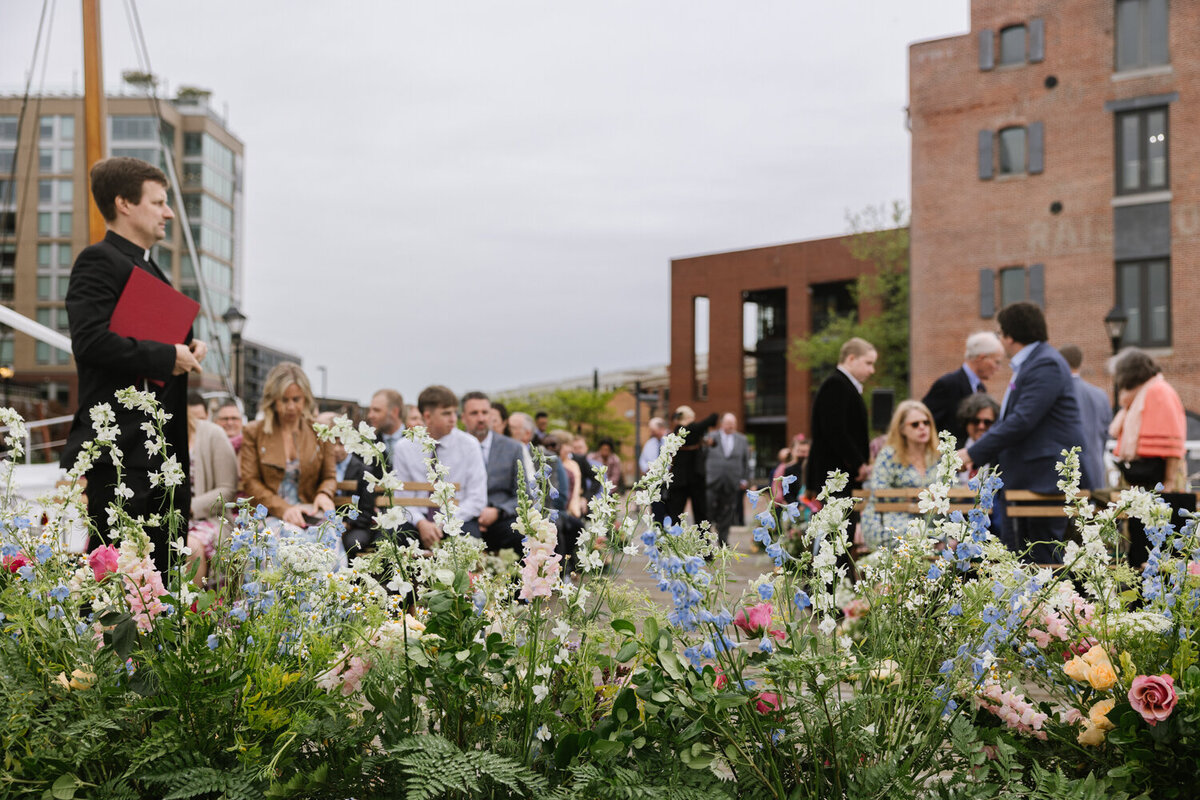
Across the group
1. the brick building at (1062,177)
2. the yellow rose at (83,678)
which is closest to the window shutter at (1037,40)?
the brick building at (1062,177)

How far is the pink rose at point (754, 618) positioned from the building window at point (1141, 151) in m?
28.2

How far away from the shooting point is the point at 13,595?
83.5 inches

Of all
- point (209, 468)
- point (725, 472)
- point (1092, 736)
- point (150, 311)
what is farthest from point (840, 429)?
point (725, 472)

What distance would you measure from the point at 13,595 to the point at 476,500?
4.80 metres

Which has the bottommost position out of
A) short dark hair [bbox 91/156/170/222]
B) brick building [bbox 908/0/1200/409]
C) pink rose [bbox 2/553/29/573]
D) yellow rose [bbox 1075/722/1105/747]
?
yellow rose [bbox 1075/722/1105/747]

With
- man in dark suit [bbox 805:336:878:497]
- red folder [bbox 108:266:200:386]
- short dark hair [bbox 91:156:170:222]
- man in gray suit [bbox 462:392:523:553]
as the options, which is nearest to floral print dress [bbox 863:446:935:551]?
man in dark suit [bbox 805:336:878:497]

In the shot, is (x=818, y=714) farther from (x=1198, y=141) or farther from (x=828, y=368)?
(x=828, y=368)

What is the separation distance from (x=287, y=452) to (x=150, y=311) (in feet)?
8.87

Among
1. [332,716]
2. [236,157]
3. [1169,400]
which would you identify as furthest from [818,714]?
[236,157]

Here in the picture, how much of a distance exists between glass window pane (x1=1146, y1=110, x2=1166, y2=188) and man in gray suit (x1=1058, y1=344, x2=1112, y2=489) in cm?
2141

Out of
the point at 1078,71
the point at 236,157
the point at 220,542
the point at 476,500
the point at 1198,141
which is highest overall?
the point at 236,157

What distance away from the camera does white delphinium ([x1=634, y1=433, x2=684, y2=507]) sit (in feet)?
6.56

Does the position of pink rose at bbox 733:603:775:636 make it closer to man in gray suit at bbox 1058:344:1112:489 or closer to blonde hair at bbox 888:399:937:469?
man in gray suit at bbox 1058:344:1112:489

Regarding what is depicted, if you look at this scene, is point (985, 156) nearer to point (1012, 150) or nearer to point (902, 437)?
point (1012, 150)
